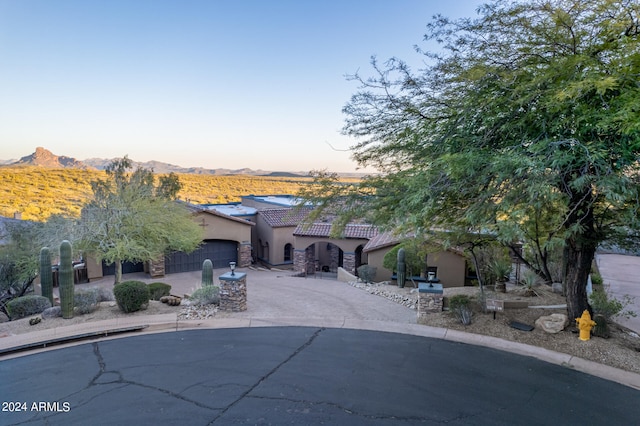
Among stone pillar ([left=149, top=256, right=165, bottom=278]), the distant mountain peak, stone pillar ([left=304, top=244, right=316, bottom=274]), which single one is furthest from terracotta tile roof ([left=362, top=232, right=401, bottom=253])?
the distant mountain peak

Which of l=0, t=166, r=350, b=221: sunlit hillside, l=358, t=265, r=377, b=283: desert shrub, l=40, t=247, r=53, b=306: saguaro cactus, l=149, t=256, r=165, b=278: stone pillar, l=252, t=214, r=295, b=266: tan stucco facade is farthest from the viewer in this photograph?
l=0, t=166, r=350, b=221: sunlit hillside

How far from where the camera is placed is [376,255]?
20.5 meters

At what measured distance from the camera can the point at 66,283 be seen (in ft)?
35.1

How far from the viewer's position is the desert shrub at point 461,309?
32.5 feet

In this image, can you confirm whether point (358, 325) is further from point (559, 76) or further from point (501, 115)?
point (559, 76)

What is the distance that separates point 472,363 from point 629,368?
10.3 ft

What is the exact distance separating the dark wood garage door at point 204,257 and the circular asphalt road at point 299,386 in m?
14.0

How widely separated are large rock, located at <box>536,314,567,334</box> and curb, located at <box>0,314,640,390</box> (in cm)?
104

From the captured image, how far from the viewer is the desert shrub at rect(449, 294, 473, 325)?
9.91m

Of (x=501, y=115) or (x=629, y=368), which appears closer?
(x=629, y=368)

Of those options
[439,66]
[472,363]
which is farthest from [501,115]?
[472,363]

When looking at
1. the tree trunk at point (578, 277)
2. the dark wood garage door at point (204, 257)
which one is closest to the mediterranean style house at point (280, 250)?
the dark wood garage door at point (204, 257)

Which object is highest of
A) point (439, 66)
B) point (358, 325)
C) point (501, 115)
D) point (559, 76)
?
point (439, 66)

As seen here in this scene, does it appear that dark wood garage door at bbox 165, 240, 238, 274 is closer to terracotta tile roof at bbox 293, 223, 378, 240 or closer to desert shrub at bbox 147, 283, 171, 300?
terracotta tile roof at bbox 293, 223, 378, 240
